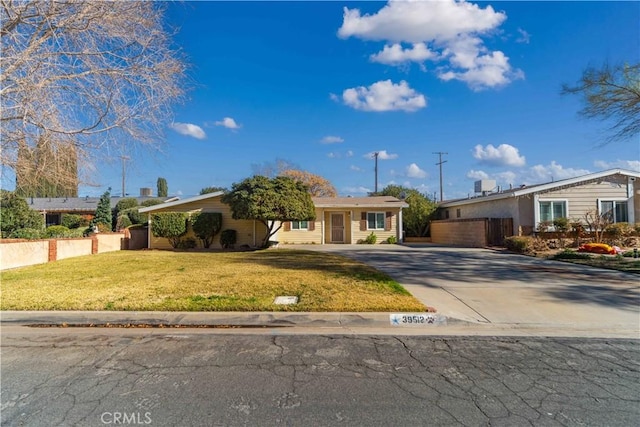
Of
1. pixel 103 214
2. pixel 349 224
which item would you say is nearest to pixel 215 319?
pixel 349 224

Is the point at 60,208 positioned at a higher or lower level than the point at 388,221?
higher

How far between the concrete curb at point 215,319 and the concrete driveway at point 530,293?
52.1 inches

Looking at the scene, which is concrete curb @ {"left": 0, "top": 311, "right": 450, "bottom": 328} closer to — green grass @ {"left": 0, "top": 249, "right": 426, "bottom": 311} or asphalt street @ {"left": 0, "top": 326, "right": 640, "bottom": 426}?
green grass @ {"left": 0, "top": 249, "right": 426, "bottom": 311}

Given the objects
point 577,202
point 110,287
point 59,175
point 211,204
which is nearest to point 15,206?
point 211,204

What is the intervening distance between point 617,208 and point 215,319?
22.5 metres

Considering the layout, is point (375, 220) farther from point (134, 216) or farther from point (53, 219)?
point (53, 219)

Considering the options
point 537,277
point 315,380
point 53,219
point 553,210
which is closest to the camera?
point 315,380

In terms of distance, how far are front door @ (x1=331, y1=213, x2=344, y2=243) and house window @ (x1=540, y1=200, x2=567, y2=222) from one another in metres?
11.7

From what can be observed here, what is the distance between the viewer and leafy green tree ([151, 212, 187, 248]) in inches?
798

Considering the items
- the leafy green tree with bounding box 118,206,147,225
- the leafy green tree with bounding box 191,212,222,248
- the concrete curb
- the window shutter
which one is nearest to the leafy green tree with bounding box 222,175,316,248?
the leafy green tree with bounding box 191,212,222,248

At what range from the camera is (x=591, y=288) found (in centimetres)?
819

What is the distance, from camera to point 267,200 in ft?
57.7

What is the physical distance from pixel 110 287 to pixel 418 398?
24.4ft

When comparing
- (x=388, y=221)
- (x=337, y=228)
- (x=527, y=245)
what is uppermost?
(x=388, y=221)
